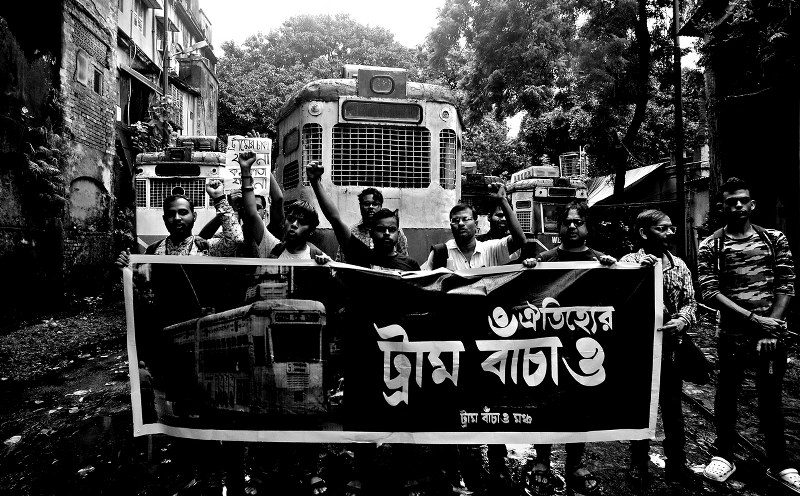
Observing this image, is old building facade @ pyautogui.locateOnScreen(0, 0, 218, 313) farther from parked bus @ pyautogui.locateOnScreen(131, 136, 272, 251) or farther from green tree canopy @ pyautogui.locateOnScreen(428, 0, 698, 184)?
Answer: green tree canopy @ pyautogui.locateOnScreen(428, 0, 698, 184)

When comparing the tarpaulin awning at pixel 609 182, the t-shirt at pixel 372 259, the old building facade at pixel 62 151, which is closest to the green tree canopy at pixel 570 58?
the tarpaulin awning at pixel 609 182

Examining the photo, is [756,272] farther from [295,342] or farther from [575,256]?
[295,342]

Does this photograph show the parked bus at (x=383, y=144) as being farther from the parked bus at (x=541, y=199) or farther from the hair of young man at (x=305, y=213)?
the parked bus at (x=541, y=199)

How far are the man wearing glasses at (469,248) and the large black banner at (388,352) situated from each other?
60 centimetres

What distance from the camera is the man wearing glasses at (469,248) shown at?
3883 millimetres

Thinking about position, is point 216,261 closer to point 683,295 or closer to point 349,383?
point 349,383

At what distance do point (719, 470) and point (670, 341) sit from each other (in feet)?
2.86

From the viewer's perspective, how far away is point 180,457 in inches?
153

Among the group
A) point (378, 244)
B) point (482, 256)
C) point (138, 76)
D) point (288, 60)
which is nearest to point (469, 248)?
point (482, 256)

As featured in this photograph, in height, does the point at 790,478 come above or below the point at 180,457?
above

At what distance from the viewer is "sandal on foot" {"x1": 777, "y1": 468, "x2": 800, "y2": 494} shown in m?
3.21

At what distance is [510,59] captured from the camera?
1488cm

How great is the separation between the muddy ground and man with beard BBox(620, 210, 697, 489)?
124 mm

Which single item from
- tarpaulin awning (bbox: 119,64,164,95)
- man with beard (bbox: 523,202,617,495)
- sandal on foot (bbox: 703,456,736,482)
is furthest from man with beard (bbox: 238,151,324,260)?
tarpaulin awning (bbox: 119,64,164,95)
